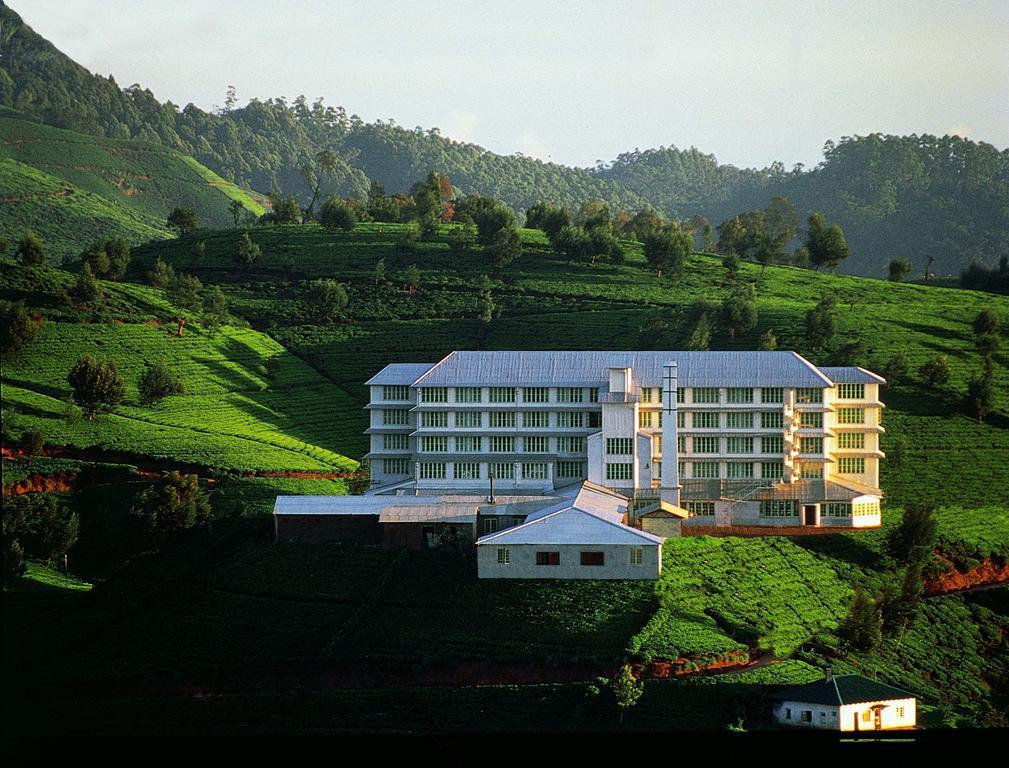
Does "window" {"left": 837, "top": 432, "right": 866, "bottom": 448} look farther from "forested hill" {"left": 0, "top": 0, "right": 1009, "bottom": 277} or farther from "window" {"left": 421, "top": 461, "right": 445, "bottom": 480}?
"forested hill" {"left": 0, "top": 0, "right": 1009, "bottom": 277}

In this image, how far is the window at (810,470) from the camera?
31047 mm

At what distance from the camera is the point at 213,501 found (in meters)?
29.8

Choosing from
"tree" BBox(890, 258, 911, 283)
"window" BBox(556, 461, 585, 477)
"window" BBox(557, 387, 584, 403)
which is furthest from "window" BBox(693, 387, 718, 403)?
"tree" BBox(890, 258, 911, 283)

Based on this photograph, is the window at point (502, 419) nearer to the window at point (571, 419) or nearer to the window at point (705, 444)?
the window at point (571, 419)

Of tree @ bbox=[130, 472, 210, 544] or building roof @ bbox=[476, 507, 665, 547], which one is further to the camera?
tree @ bbox=[130, 472, 210, 544]

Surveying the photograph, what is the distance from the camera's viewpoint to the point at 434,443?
30.7 metres

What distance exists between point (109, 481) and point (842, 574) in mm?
16320

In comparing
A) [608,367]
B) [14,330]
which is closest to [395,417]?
[608,367]

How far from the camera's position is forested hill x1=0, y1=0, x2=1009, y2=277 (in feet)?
211

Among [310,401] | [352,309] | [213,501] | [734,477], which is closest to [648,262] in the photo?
[352,309]

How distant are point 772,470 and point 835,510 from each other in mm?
1696

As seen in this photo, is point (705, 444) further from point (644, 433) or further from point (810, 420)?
point (810, 420)

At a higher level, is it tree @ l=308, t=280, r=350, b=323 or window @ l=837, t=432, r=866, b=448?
tree @ l=308, t=280, r=350, b=323

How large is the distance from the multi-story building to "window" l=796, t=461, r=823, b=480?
1.1 inches
